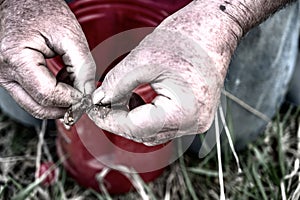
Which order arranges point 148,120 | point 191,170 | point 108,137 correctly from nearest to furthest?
point 148,120 → point 108,137 → point 191,170

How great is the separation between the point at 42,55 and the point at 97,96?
0.39ft

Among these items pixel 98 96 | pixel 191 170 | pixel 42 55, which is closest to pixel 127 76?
pixel 98 96

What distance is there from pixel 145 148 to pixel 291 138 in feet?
1.39

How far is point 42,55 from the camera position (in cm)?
87

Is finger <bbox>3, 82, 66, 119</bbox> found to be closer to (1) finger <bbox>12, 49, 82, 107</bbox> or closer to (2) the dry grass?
(1) finger <bbox>12, 49, 82, 107</bbox>

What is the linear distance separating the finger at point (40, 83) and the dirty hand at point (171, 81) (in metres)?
0.05

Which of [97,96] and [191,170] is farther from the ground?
[97,96]

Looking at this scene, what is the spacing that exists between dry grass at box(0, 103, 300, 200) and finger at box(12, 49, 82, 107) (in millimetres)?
355

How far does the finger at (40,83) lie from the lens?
2.74ft

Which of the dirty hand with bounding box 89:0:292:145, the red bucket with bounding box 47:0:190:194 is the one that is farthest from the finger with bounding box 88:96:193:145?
the red bucket with bounding box 47:0:190:194

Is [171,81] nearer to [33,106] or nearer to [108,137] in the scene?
[33,106]

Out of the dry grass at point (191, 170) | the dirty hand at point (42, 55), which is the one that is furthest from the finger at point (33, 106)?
the dry grass at point (191, 170)

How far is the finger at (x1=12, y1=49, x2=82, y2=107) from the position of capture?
83 centimetres

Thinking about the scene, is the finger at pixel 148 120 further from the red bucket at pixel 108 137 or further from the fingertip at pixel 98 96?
the red bucket at pixel 108 137
